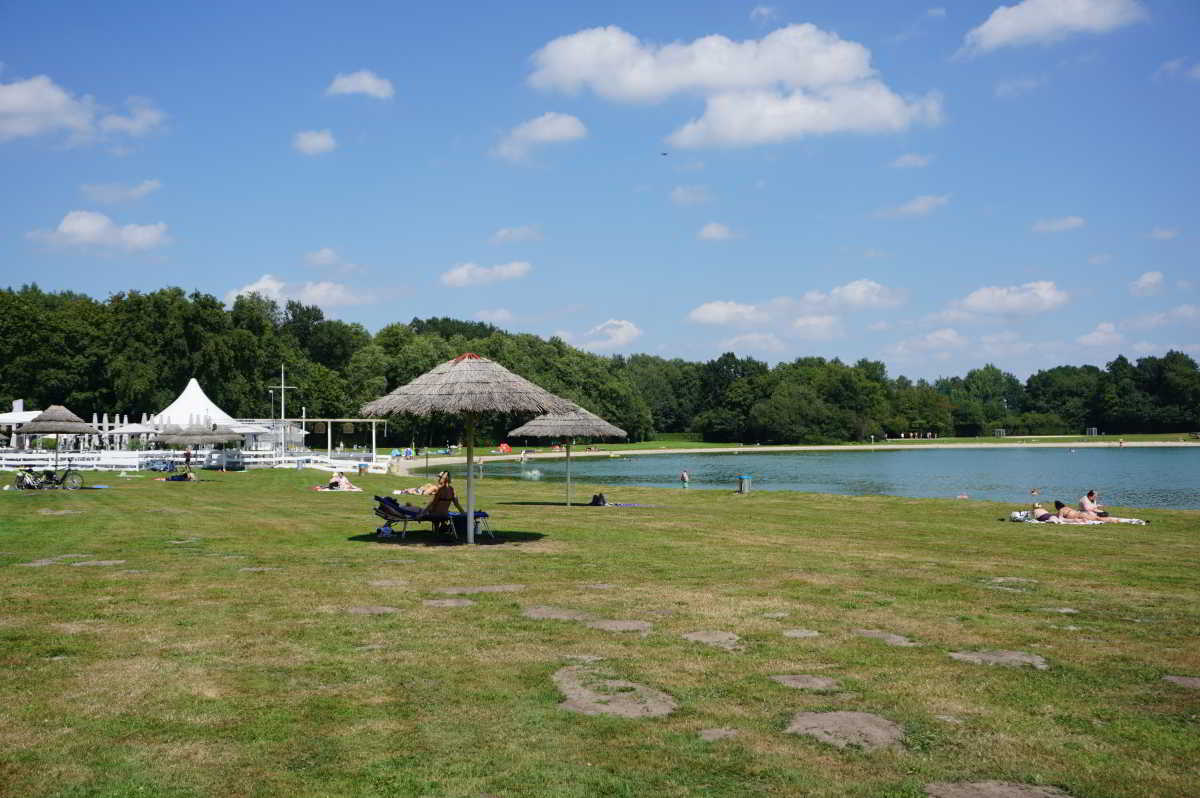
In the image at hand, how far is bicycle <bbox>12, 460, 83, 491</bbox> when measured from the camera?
2784cm

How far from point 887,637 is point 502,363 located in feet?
285

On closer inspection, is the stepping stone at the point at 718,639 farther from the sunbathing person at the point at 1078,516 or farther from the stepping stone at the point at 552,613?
the sunbathing person at the point at 1078,516

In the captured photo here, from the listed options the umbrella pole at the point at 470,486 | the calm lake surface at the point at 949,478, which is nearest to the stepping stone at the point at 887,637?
the umbrella pole at the point at 470,486

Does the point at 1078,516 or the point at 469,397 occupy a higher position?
the point at 469,397

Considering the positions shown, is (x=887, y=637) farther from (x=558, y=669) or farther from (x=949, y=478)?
(x=949, y=478)

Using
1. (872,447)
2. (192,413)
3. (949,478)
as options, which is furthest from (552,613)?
(872,447)

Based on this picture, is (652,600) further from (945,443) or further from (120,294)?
(945,443)

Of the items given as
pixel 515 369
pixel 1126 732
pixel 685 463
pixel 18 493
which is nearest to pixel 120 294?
pixel 515 369

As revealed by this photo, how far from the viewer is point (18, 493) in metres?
25.9

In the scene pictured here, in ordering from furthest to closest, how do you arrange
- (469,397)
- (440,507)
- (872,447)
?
(872,447)
(440,507)
(469,397)

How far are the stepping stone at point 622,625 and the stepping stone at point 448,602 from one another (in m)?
1.66

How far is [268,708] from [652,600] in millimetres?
4875

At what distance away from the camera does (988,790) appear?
4.89m

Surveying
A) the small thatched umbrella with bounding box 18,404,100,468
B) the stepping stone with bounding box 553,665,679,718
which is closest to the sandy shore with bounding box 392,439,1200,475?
the small thatched umbrella with bounding box 18,404,100,468
